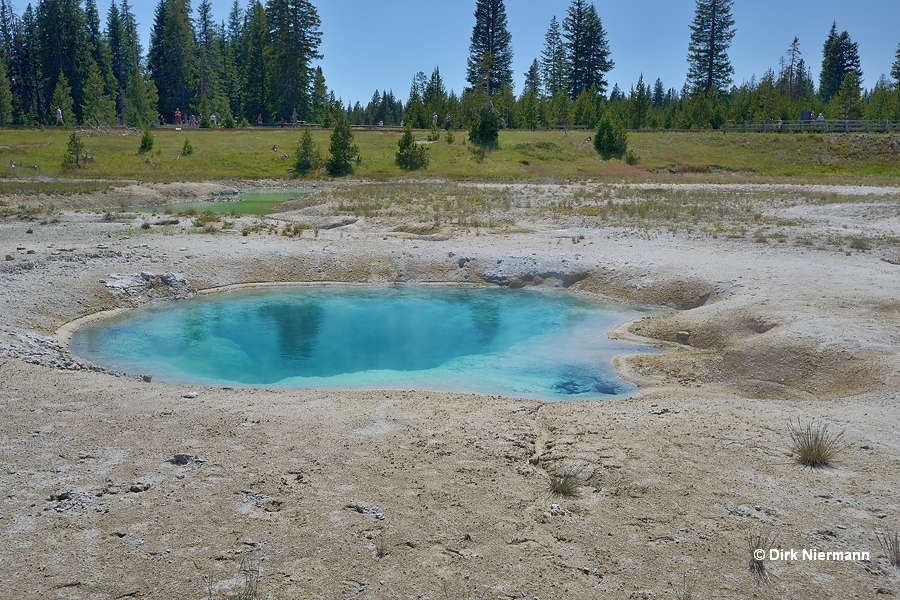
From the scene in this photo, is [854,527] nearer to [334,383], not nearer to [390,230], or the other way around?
[334,383]

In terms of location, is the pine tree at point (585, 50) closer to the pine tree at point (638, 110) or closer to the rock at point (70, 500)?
the pine tree at point (638, 110)

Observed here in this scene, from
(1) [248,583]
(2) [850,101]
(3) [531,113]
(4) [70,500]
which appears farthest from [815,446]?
(2) [850,101]

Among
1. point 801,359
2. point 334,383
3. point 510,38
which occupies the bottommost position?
point 334,383

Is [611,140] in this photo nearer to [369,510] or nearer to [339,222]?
[339,222]

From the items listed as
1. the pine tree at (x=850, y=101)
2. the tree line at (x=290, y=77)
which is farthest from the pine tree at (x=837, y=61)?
the pine tree at (x=850, y=101)

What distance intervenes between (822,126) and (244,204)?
5892 cm

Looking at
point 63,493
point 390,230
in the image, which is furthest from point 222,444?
point 390,230

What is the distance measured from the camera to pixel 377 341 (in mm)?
15555

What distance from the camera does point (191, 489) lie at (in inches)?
265

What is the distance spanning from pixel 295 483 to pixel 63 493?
6.64 feet

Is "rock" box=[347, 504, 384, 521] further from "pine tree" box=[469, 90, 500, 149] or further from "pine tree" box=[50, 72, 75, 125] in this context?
"pine tree" box=[50, 72, 75, 125]

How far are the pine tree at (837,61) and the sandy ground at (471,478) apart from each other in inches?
4342

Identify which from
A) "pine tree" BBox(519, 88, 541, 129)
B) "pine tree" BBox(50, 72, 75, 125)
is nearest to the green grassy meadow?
"pine tree" BBox(519, 88, 541, 129)

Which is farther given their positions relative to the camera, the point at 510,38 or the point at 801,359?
the point at 510,38
